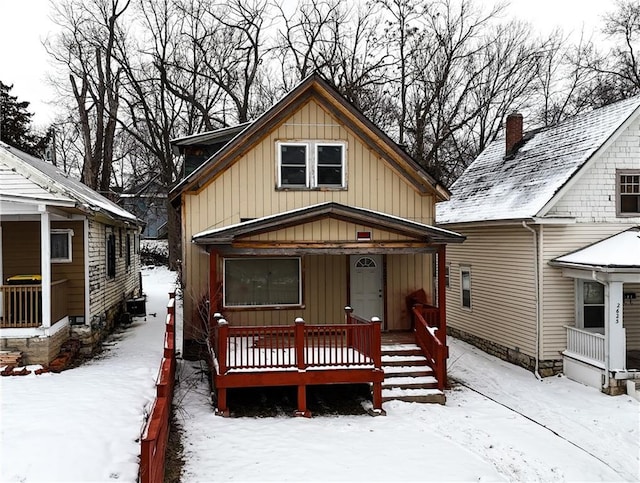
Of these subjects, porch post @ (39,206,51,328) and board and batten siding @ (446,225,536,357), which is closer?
porch post @ (39,206,51,328)

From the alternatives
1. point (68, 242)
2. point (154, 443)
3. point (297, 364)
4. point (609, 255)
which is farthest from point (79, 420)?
point (609, 255)

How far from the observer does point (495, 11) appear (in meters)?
30.0

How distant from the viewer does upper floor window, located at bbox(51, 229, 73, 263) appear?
13555 millimetres

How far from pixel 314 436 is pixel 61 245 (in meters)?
8.10

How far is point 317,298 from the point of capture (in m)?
14.3

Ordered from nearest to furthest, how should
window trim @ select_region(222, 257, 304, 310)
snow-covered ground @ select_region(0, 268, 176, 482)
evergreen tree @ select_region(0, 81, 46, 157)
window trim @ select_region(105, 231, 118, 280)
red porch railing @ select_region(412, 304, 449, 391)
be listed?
snow-covered ground @ select_region(0, 268, 176, 482) → red porch railing @ select_region(412, 304, 449, 391) → window trim @ select_region(222, 257, 304, 310) → window trim @ select_region(105, 231, 118, 280) → evergreen tree @ select_region(0, 81, 46, 157)

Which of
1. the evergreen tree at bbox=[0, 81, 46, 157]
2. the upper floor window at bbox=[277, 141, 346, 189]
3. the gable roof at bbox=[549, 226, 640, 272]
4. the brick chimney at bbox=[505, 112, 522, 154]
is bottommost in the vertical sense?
the gable roof at bbox=[549, 226, 640, 272]

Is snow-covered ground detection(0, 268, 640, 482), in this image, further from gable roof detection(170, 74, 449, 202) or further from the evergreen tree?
the evergreen tree

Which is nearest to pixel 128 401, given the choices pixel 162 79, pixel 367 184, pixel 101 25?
pixel 367 184

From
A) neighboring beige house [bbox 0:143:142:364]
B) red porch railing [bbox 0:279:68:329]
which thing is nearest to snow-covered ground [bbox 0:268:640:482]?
neighboring beige house [bbox 0:143:142:364]

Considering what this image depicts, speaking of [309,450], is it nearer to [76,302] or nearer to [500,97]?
[76,302]

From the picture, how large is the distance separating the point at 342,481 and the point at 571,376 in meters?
8.83

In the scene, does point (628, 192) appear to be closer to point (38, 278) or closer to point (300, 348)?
point (300, 348)

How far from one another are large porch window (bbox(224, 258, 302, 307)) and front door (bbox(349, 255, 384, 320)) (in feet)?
4.97
